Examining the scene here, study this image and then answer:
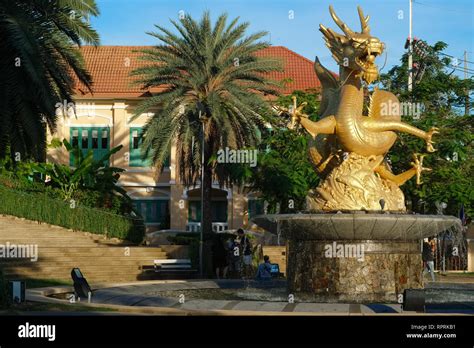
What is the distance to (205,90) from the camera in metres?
38.1

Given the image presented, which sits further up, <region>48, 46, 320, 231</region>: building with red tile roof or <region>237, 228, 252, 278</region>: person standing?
<region>48, 46, 320, 231</region>: building with red tile roof

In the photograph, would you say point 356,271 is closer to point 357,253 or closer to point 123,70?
point 357,253

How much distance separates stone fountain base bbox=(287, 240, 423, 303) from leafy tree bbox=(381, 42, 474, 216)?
16.3 m

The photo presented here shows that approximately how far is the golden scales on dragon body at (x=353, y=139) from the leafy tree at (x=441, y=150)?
15435 millimetres

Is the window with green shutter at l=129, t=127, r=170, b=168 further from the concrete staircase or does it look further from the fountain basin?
the fountain basin

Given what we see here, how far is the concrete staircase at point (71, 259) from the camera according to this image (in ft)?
98.9

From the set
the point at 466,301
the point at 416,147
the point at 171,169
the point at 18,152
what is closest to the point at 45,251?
the point at 18,152

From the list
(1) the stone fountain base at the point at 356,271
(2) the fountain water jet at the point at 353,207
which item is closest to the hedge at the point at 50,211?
(2) the fountain water jet at the point at 353,207

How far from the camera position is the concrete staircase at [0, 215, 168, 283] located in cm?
3016

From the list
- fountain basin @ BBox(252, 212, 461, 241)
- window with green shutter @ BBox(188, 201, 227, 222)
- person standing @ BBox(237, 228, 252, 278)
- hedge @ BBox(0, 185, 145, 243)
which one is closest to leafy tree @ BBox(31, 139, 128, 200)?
hedge @ BBox(0, 185, 145, 243)

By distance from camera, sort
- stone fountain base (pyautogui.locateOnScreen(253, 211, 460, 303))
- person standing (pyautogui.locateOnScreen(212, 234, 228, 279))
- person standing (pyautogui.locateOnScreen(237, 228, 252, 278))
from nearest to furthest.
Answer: stone fountain base (pyautogui.locateOnScreen(253, 211, 460, 303)), person standing (pyautogui.locateOnScreen(237, 228, 252, 278)), person standing (pyautogui.locateOnScreen(212, 234, 228, 279))

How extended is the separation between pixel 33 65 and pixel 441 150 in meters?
19.1

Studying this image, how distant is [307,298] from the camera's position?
789 inches

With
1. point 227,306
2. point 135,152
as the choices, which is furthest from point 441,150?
point 135,152
